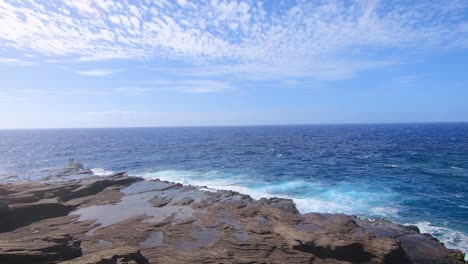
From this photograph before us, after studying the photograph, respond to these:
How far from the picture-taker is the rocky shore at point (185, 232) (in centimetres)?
1652

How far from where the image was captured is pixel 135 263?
12984 mm

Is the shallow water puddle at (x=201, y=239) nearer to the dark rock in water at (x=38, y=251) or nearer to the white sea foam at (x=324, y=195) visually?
the dark rock in water at (x=38, y=251)

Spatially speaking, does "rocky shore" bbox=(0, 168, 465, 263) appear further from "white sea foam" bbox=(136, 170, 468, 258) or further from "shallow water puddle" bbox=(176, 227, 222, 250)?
"white sea foam" bbox=(136, 170, 468, 258)

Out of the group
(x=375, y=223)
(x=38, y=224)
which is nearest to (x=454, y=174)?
(x=375, y=223)

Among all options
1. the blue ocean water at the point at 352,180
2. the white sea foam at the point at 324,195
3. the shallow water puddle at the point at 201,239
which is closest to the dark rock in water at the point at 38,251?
the shallow water puddle at the point at 201,239

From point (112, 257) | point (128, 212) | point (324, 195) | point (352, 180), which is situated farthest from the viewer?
point (352, 180)

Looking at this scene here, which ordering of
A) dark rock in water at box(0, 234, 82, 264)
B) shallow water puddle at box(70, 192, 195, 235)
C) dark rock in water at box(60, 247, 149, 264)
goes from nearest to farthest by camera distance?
1. dark rock in water at box(60, 247, 149, 264)
2. dark rock in water at box(0, 234, 82, 264)
3. shallow water puddle at box(70, 192, 195, 235)

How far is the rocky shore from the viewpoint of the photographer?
1652 cm

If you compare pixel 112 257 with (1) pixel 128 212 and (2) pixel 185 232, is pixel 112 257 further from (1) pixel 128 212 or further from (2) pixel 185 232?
(1) pixel 128 212

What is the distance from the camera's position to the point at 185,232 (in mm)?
20969

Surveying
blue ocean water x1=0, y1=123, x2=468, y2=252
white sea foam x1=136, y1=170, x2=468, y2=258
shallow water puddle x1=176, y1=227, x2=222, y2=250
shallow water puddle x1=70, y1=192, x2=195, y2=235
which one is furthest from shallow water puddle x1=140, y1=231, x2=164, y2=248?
blue ocean water x1=0, y1=123, x2=468, y2=252

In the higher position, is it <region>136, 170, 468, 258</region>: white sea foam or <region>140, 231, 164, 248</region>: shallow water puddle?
<region>140, 231, 164, 248</region>: shallow water puddle

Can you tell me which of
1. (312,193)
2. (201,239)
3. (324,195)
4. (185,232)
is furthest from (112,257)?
(312,193)

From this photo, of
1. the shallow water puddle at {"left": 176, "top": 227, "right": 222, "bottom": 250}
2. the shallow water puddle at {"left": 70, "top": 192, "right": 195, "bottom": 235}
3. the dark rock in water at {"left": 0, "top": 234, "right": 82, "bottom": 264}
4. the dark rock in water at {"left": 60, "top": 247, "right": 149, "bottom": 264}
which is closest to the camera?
the dark rock in water at {"left": 60, "top": 247, "right": 149, "bottom": 264}
